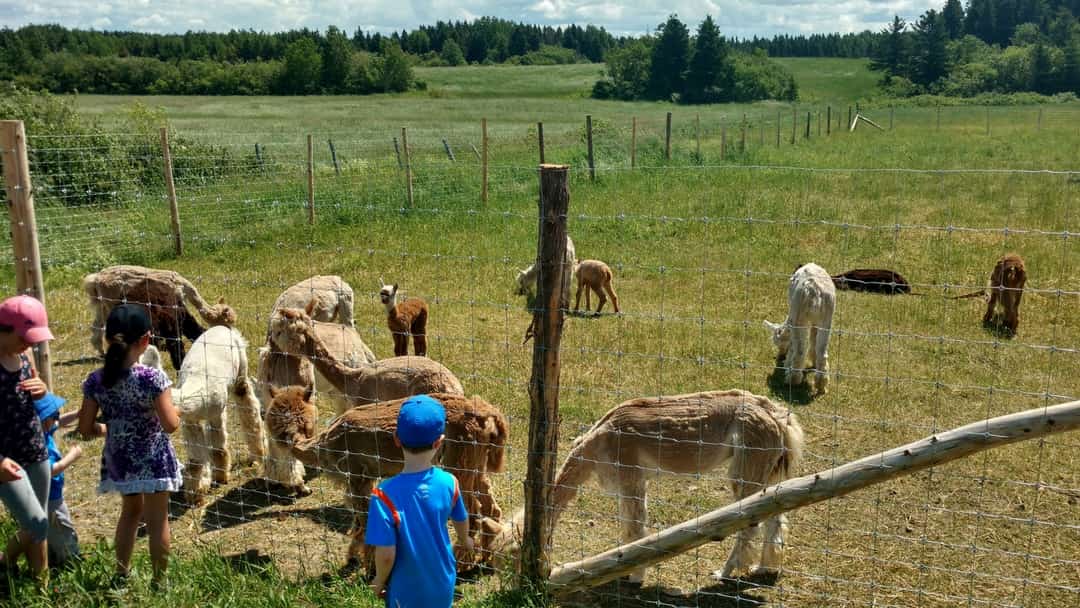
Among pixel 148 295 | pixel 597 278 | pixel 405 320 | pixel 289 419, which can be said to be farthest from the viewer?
pixel 597 278

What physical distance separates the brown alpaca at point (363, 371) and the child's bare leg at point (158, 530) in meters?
2.21

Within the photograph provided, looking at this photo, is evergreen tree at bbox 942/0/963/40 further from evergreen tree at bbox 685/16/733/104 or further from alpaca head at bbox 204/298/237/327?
alpaca head at bbox 204/298/237/327

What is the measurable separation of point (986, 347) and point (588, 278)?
18.2ft

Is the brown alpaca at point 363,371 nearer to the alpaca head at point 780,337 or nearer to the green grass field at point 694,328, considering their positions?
the green grass field at point 694,328

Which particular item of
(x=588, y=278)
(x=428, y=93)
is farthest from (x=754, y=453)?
(x=428, y=93)

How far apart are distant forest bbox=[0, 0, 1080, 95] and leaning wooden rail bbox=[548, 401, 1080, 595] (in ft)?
209

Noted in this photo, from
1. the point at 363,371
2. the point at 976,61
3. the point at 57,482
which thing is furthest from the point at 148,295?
the point at 976,61

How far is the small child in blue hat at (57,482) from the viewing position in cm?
486

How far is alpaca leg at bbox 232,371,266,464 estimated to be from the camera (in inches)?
299

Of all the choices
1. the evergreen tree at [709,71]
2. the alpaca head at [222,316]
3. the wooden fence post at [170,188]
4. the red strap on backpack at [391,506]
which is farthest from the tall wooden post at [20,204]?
the evergreen tree at [709,71]

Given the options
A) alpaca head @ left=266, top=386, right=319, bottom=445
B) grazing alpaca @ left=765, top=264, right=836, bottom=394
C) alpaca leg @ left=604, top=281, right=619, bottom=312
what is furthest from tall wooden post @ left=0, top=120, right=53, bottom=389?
alpaca leg @ left=604, top=281, right=619, bottom=312

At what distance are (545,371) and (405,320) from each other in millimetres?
5495

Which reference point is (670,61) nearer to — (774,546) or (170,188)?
(170,188)

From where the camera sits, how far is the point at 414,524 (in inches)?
144
